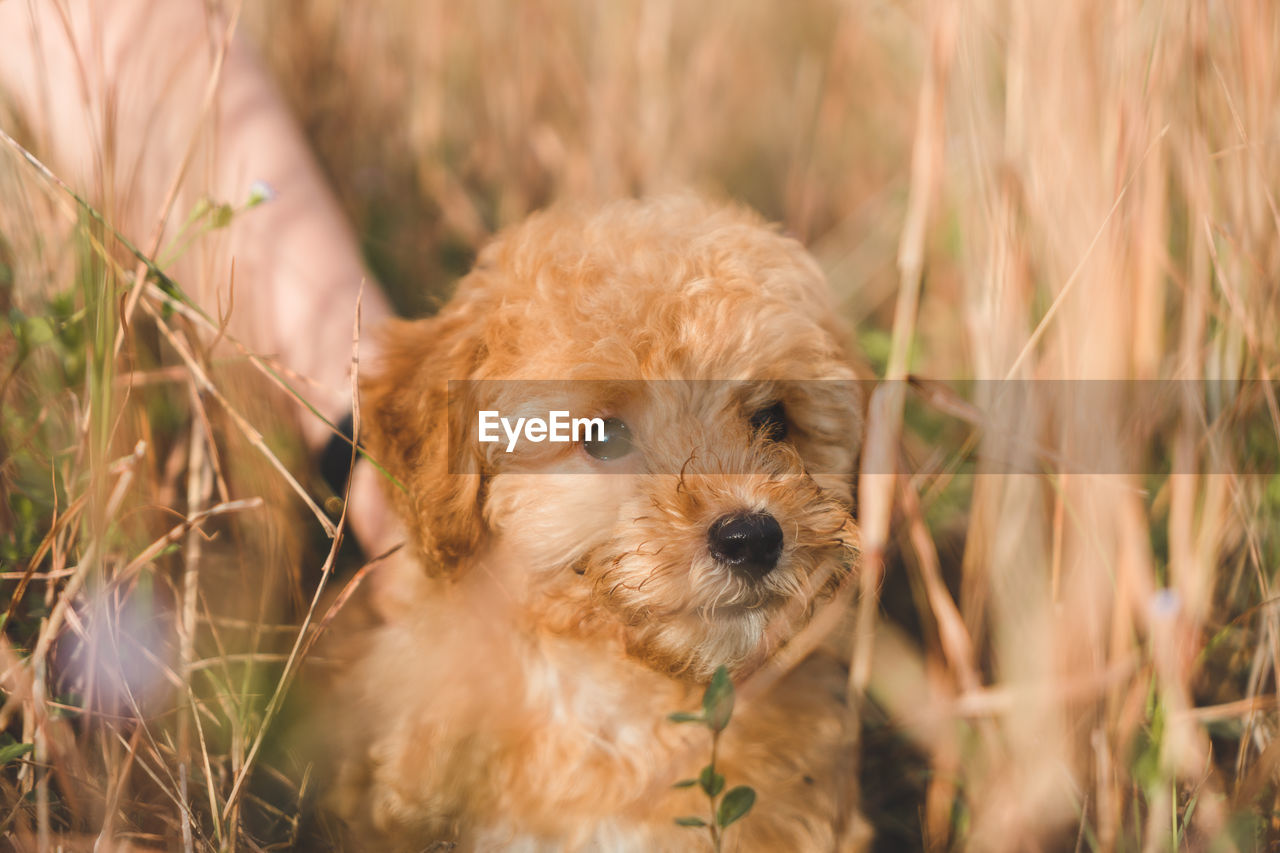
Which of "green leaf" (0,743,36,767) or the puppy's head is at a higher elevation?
the puppy's head

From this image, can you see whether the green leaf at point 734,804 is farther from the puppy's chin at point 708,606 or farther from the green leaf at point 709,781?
the puppy's chin at point 708,606

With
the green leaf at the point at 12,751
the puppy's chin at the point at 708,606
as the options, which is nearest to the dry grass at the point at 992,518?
the green leaf at the point at 12,751

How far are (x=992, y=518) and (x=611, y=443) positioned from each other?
98cm

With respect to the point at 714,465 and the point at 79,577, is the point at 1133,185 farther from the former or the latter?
the point at 79,577

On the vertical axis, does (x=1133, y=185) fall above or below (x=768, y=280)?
above

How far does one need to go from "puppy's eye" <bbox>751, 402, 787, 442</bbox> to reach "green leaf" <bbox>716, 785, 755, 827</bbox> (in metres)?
0.75

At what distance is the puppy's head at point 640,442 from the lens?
64.4 inches

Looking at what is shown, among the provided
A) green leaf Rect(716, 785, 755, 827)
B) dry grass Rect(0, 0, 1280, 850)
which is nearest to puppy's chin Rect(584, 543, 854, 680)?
dry grass Rect(0, 0, 1280, 850)

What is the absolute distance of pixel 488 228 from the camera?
423cm

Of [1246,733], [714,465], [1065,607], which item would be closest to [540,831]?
[714,465]

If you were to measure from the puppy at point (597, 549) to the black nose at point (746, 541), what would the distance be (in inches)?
1.6

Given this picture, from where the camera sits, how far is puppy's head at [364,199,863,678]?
5.36 feet

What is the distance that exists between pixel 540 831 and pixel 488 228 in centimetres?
308

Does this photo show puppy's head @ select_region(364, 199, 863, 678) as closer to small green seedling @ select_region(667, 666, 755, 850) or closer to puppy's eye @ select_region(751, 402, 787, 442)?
puppy's eye @ select_region(751, 402, 787, 442)
